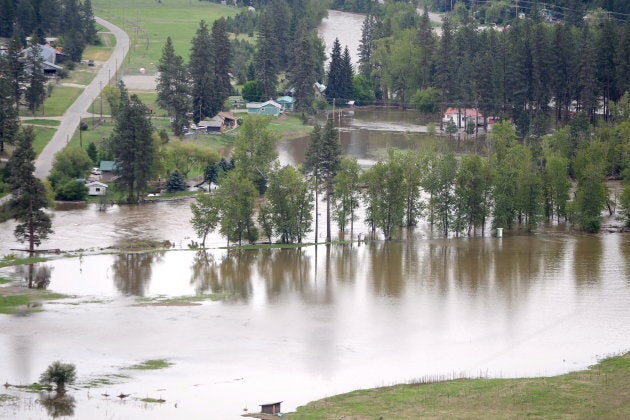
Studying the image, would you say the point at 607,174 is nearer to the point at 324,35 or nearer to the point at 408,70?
the point at 408,70

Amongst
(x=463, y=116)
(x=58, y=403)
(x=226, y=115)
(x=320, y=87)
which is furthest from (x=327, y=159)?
(x=320, y=87)

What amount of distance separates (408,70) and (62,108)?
3223 centimetres

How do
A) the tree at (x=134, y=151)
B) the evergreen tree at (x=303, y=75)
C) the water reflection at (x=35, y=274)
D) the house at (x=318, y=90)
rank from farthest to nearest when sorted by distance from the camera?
the house at (x=318, y=90) < the evergreen tree at (x=303, y=75) < the tree at (x=134, y=151) < the water reflection at (x=35, y=274)

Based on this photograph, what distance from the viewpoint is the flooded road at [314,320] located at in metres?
42.3

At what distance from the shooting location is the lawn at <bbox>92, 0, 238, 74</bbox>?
124 meters

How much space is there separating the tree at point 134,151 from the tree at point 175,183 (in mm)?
2277

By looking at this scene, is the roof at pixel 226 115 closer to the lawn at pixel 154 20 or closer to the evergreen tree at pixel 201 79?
the evergreen tree at pixel 201 79

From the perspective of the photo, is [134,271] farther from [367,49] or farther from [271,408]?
[367,49]

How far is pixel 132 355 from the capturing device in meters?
44.9

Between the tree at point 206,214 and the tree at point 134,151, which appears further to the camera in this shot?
the tree at point 134,151

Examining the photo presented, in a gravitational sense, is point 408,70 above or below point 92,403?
above

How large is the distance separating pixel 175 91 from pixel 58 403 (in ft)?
191

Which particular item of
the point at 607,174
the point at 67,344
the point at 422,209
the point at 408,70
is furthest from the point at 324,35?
the point at 67,344

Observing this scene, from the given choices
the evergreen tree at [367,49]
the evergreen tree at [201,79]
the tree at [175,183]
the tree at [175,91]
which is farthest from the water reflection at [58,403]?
the evergreen tree at [367,49]
